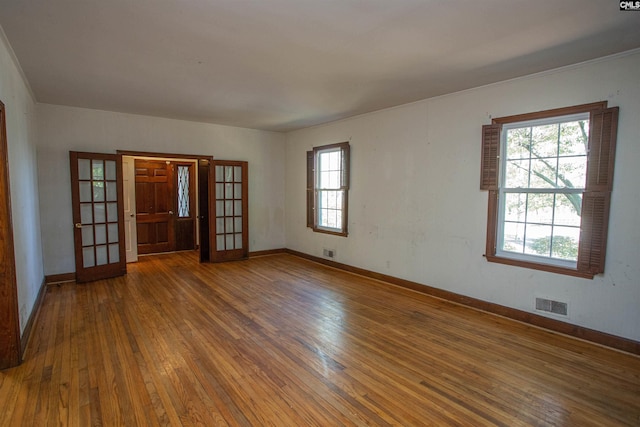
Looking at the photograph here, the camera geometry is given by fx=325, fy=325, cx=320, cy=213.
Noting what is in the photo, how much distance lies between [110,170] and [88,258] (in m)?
1.48

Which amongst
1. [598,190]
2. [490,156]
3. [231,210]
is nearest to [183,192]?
[231,210]

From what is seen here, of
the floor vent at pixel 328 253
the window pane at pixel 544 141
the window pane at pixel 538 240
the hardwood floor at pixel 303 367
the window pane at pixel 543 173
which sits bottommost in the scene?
the hardwood floor at pixel 303 367

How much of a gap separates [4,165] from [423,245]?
4630 millimetres

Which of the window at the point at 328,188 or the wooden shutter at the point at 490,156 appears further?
the window at the point at 328,188

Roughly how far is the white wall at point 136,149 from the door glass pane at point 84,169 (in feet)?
0.59

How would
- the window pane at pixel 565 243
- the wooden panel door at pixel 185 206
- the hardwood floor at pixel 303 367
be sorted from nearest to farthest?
the hardwood floor at pixel 303 367
the window pane at pixel 565 243
the wooden panel door at pixel 185 206

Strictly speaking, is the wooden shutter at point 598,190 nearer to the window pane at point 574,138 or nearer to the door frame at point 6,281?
the window pane at point 574,138

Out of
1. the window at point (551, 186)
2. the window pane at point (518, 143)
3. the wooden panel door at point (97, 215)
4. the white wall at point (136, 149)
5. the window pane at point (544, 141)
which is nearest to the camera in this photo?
the window at point (551, 186)

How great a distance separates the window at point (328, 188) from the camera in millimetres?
5926

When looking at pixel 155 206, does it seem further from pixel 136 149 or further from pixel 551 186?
pixel 551 186

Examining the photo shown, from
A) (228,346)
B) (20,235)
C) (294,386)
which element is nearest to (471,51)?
(294,386)

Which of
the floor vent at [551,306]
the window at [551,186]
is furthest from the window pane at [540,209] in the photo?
the floor vent at [551,306]

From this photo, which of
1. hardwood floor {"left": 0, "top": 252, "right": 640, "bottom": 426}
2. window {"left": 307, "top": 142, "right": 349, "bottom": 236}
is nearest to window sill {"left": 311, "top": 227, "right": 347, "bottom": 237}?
window {"left": 307, "top": 142, "right": 349, "bottom": 236}

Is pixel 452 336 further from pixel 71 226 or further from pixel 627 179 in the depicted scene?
pixel 71 226
